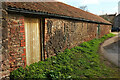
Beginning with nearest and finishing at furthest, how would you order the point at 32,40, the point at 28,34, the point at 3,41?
the point at 3,41, the point at 28,34, the point at 32,40

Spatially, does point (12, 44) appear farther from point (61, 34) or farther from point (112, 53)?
point (112, 53)

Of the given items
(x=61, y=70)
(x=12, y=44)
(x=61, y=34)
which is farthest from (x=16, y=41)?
(x=61, y=34)

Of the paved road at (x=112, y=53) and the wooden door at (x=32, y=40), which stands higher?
the wooden door at (x=32, y=40)

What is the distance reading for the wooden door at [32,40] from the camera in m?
4.81

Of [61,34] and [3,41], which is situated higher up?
[61,34]

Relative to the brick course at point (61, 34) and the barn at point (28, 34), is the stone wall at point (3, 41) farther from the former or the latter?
the brick course at point (61, 34)

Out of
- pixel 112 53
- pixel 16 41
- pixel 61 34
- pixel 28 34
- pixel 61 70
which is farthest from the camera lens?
pixel 112 53

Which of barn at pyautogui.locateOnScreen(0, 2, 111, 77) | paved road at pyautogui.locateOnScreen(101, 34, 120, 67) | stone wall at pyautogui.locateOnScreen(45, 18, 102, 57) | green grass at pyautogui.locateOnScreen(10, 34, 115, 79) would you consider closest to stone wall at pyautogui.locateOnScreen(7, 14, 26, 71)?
barn at pyautogui.locateOnScreen(0, 2, 111, 77)

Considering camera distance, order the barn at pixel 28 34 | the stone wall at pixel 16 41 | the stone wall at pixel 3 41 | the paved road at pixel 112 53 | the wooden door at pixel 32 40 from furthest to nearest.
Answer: the paved road at pixel 112 53
the wooden door at pixel 32 40
the stone wall at pixel 16 41
the barn at pixel 28 34
the stone wall at pixel 3 41

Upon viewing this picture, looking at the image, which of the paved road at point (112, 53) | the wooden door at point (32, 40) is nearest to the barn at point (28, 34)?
the wooden door at point (32, 40)

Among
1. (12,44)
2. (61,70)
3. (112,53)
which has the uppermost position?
→ (12,44)

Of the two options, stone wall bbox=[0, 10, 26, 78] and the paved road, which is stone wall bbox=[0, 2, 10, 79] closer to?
stone wall bbox=[0, 10, 26, 78]

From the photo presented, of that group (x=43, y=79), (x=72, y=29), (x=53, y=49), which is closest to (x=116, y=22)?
(x=72, y=29)

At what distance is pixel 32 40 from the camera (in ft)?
16.6
